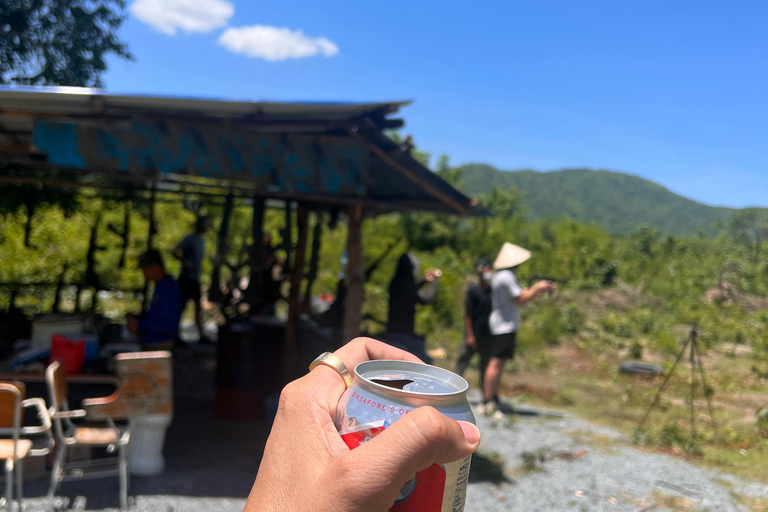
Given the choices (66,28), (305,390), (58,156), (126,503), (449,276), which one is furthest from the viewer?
(449,276)

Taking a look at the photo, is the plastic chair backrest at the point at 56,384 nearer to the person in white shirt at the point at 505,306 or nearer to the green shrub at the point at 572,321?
the person in white shirt at the point at 505,306

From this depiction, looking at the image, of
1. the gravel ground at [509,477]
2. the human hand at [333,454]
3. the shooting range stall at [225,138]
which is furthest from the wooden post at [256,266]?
the human hand at [333,454]

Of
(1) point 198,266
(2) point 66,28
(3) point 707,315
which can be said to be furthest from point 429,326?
(2) point 66,28

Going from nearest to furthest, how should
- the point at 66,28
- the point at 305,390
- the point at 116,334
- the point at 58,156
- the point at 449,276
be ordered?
the point at 305,390 < the point at 58,156 < the point at 116,334 < the point at 66,28 < the point at 449,276

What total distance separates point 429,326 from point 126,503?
7.70 meters

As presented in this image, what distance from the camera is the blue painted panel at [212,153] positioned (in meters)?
4.23

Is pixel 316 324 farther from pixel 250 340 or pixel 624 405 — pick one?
pixel 624 405

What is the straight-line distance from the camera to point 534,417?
6688 millimetres

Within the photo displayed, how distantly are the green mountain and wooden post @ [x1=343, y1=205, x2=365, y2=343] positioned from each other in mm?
117624

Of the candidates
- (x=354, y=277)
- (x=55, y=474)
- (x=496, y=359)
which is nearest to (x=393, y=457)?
(x=55, y=474)

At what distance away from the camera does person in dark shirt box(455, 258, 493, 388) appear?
645 centimetres

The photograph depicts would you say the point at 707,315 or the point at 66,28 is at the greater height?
the point at 66,28

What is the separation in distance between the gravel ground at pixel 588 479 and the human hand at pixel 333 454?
3.52 meters

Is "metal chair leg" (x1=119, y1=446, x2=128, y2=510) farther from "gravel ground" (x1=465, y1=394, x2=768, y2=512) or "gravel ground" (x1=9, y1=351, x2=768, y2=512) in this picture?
"gravel ground" (x1=465, y1=394, x2=768, y2=512)
